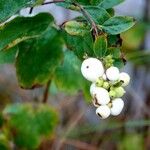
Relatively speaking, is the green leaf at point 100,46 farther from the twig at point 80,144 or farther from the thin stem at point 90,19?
the twig at point 80,144

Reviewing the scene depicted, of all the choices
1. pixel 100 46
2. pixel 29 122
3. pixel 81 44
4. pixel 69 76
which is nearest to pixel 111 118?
pixel 29 122

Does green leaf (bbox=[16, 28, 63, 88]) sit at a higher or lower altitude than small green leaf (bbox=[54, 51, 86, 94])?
higher

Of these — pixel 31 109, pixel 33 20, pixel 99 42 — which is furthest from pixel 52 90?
pixel 99 42

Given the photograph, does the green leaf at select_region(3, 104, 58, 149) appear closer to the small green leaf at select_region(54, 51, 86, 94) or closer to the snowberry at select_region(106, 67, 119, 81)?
the small green leaf at select_region(54, 51, 86, 94)

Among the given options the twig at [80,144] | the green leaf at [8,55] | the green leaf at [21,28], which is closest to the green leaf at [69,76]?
the green leaf at [8,55]

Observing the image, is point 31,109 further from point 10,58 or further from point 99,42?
point 99,42

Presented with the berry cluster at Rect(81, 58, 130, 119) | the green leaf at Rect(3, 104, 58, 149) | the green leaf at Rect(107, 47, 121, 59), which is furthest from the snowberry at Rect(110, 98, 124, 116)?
the green leaf at Rect(3, 104, 58, 149)

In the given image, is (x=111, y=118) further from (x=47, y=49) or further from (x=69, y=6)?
(x=69, y=6)
